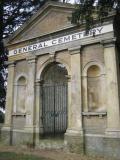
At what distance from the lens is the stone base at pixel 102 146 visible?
962cm

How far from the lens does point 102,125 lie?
1034 cm

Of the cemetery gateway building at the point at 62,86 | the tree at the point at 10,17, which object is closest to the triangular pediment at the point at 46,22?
the cemetery gateway building at the point at 62,86

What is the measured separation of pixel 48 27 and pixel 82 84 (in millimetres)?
3829

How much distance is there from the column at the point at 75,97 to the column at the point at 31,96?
221 centimetres

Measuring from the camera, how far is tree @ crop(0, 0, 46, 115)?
730 inches

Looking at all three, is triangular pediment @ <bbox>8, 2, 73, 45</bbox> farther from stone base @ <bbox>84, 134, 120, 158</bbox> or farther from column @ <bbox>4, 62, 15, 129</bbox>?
stone base @ <bbox>84, 134, 120, 158</bbox>

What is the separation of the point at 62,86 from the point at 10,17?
903 centimetres

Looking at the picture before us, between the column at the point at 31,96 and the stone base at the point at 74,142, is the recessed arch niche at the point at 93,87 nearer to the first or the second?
the stone base at the point at 74,142

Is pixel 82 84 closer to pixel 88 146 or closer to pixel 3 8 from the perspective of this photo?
pixel 88 146

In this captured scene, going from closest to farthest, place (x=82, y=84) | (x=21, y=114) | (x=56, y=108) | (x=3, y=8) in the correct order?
1. (x=82, y=84)
2. (x=56, y=108)
3. (x=21, y=114)
4. (x=3, y=8)

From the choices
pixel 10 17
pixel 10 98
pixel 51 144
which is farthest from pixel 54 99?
pixel 10 17

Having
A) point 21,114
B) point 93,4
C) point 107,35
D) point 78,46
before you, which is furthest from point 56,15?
point 21,114

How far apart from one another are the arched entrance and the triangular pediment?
6.36 ft

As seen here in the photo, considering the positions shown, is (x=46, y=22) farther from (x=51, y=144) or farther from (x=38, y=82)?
(x=51, y=144)
